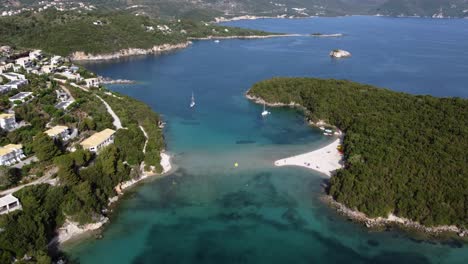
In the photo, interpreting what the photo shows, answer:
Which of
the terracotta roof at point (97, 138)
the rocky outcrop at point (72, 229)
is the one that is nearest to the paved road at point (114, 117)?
the terracotta roof at point (97, 138)

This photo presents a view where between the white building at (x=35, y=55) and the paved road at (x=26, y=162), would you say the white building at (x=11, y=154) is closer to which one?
the paved road at (x=26, y=162)

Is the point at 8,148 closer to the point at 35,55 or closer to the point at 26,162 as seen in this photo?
the point at 26,162

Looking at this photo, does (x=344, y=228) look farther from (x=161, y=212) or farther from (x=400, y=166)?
(x=161, y=212)

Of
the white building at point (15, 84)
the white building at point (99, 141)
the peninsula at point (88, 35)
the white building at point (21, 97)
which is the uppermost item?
the peninsula at point (88, 35)

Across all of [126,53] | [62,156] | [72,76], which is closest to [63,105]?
[62,156]

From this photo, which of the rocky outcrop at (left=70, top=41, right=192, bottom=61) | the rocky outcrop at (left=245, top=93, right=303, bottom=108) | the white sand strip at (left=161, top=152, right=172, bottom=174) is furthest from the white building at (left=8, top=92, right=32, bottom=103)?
the rocky outcrop at (left=70, top=41, right=192, bottom=61)

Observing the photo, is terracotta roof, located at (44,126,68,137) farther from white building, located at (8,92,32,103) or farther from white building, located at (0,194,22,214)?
white building, located at (0,194,22,214)

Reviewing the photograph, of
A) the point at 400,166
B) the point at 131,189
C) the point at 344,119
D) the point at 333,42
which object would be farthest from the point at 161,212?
the point at 333,42
